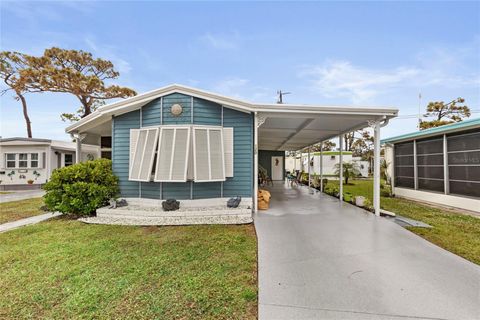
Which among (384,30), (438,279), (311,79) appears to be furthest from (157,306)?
(311,79)

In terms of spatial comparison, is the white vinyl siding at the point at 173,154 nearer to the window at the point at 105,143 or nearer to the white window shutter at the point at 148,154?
the white window shutter at the point at 148,154

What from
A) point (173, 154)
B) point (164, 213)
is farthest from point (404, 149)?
point (164, 213)

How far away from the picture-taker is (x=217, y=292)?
2.54 metres

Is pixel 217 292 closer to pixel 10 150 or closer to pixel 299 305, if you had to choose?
pixel 299 305

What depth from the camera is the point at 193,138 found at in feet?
20.4

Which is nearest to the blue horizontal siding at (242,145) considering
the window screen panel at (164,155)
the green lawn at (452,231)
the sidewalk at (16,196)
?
the window screen panel at (164,155)

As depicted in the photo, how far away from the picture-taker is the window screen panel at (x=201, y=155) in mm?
6148

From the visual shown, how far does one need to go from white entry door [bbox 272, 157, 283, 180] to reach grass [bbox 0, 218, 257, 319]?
13409mm

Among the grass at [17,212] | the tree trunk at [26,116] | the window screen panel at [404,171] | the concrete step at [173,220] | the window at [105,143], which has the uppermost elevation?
the tree trunk at [26,116]

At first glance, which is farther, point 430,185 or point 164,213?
point 430,185

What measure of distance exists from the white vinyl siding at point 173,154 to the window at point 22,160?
13.3 meters

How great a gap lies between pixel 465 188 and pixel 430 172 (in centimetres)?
155

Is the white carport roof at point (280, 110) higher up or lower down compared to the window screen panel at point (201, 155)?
higher up

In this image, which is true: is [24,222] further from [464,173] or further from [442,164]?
[442,164]
